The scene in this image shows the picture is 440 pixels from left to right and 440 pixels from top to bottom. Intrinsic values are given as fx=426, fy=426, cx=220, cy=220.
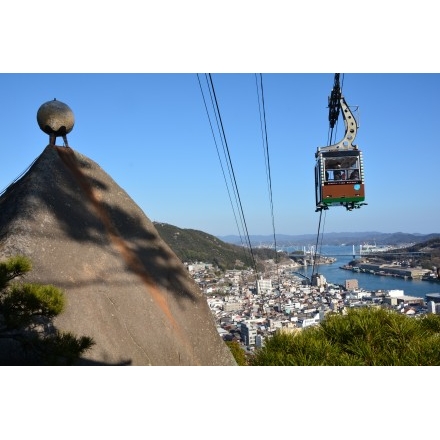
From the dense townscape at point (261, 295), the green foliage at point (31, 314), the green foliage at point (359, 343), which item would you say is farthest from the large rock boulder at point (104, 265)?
the dense townscape at point (261, 295)

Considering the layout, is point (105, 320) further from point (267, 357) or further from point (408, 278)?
point (408, 278)

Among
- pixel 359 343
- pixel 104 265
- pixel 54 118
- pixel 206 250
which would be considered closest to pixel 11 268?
pixel 104 265

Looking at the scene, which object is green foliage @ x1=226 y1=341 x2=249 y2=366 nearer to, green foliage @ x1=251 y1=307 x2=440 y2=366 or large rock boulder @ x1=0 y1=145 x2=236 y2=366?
large rock boulder @ x1=0 y1=145 x2=236 y2=366

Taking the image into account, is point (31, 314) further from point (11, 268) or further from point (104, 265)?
point (104, 265)

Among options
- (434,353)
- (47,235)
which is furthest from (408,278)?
(47,235)

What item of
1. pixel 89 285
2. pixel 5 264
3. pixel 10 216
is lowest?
pixel 89 285
